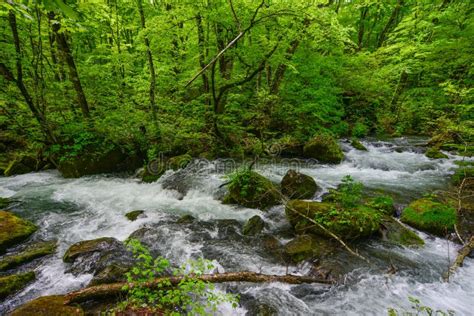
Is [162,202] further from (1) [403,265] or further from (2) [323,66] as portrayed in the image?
(2) [323,66]

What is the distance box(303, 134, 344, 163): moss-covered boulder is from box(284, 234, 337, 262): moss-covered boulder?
5.86m

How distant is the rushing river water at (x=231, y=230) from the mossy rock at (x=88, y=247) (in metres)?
0.24

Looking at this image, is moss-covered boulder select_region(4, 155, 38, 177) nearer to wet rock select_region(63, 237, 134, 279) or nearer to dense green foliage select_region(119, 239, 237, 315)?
wet rock select_region(63, 237, 134, 279)

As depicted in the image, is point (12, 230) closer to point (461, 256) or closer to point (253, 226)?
point (253, 226)

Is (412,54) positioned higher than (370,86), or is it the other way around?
(412,54)

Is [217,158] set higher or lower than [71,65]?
lower

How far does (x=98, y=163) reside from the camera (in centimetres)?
957

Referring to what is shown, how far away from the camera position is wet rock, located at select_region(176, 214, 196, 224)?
244 inches

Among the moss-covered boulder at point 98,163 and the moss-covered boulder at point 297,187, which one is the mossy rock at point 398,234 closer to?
the moss-covered boulder at point 297,187

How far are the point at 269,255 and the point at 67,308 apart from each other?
125 inches

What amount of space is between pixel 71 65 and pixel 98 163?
3497 millimetres

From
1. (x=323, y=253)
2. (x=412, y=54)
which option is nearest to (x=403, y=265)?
(x=323, y=253)

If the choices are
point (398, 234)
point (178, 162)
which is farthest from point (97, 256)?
point (398, 234)

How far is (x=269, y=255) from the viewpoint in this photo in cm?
486
